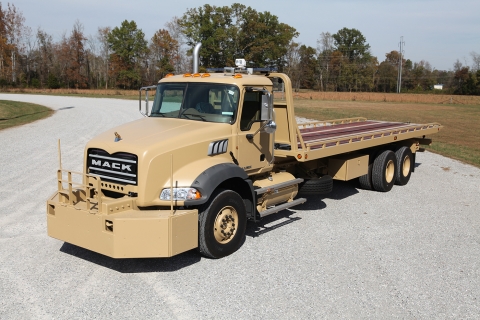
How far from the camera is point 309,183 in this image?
8.75m

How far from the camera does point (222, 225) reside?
661 cm

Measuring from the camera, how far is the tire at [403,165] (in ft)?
38.1

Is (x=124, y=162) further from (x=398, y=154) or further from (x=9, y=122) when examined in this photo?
(x=9, y=122)

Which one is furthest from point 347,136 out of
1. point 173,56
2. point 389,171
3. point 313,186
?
point 173,56

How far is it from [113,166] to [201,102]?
5.64ft

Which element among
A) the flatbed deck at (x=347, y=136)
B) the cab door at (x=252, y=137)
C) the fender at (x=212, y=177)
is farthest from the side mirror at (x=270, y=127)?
the flatbed deck at (x=347, y=136)

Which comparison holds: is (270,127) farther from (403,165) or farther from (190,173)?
(403,165)

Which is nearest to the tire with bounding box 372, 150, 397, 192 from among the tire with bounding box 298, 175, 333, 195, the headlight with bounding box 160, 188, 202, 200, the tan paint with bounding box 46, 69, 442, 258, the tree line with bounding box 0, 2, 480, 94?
the tire with bounding box 298, 175, 333, 195

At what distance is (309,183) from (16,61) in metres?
91.4

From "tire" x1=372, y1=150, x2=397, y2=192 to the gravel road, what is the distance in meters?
1.03

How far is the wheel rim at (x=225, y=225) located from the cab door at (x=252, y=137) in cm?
84

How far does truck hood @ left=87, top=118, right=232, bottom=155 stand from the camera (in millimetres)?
6241

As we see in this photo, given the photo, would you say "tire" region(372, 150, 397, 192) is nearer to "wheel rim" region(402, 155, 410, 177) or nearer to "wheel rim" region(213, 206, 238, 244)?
"wheel rim" region(402, 155, 410, 177)

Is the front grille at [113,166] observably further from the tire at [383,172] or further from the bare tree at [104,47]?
the bare tree at [104,47]
